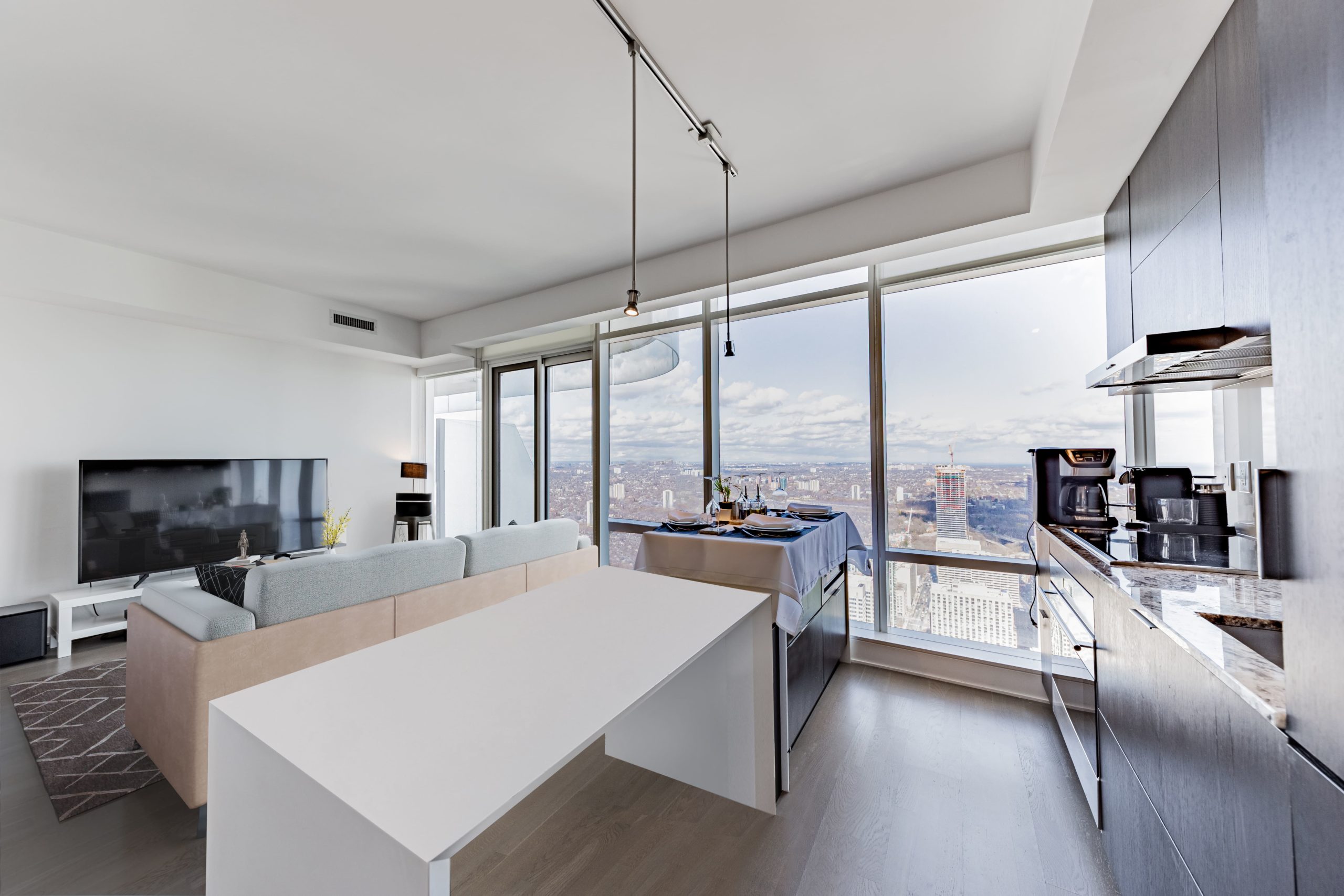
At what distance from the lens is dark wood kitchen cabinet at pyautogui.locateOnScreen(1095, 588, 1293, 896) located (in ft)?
2.43

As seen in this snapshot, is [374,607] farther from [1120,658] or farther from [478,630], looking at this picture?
[1120,658]

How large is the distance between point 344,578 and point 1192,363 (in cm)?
320

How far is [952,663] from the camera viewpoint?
295cm

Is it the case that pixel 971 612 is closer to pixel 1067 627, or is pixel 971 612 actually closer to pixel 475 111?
pixel 1067 627

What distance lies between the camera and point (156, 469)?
4039 millimetres

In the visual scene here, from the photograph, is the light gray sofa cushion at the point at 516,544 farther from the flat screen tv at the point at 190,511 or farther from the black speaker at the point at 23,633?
the black speaker at the point at 23,633

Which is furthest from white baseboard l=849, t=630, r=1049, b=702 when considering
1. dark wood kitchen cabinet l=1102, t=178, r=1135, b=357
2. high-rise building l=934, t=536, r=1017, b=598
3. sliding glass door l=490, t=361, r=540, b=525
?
sliding glass door l=490, t=361, r=540, b=525

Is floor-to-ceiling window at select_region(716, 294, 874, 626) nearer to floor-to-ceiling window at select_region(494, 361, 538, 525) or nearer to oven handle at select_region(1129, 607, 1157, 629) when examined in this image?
oven handle at select_region(1129, 607, 1157, 629)

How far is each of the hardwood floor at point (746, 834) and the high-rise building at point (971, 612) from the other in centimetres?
71

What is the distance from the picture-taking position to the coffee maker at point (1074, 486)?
2219 mm

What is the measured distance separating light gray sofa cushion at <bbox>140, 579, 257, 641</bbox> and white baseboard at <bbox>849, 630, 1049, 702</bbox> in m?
3.09

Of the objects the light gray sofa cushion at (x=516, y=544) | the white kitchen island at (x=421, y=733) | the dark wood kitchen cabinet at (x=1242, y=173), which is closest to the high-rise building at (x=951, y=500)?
the dark wood kitchen cabinet at (x=1242, y=173)

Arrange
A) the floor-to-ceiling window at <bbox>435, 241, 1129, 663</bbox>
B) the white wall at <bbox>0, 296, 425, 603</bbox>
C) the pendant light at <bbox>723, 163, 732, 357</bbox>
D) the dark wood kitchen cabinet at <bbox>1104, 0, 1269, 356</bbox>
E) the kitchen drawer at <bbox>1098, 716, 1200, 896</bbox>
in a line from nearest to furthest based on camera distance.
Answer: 1. the kitchen drawer at <bbox>1098, 716, 1200, 896</bbox>
2. the dark wood kitchen cabinet at <bbox>1104, 0, 1269, 356</bbox>
3. the pendant light at <bbox>723, 163, 732, 357</bbox>
4. the floor-to-ceiling window at <bbox>435, 241, 1129, 663</bbox>
5. the white wall at <bbox>0, 296, 425, 603</bbox>

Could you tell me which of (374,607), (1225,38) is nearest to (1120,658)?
(1225,38)
